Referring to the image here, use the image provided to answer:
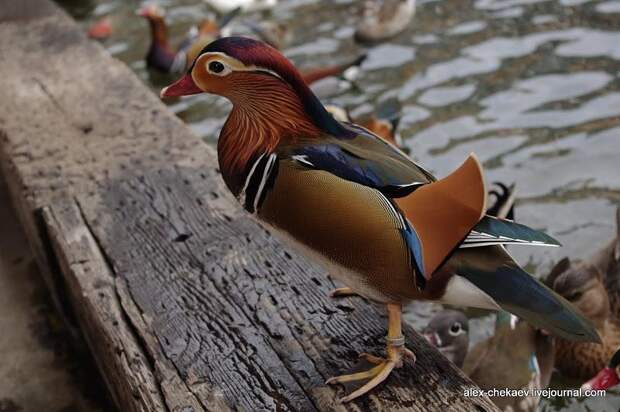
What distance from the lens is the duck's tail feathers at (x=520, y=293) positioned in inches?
60.8

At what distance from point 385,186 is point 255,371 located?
2.05 feet

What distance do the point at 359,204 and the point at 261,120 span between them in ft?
0.98

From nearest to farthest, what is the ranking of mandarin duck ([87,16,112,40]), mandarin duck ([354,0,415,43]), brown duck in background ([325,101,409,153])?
brown duck in background ([325,101,409,153]), mandarin duck ([354,0,415,43]), mandarin duck ([87,16,112,40])

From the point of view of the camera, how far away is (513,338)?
2.91 m

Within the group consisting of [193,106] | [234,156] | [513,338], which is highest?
[234,156]

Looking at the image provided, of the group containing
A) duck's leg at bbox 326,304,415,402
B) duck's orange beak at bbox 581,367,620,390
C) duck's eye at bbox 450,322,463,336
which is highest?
duck's leg at bbox 326,304,415,402

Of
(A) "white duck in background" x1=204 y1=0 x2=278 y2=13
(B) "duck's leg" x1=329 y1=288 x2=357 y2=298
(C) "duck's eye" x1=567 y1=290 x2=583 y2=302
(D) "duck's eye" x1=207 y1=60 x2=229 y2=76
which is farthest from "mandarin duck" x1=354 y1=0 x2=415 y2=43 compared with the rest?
(D) "duck's eye" x1=207 y1=60 x2=229 y2=76

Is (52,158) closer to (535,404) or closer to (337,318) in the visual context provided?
(337,318)

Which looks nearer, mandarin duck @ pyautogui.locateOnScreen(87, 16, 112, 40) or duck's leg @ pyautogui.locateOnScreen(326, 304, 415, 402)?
duck's leg @ pyautogui.locateOnScreen(326, 304, 415, 402)

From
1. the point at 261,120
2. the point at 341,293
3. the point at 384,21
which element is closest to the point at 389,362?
the point at 341,293

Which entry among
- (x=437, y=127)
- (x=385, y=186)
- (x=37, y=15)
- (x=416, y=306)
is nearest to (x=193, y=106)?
(x=37, y=15)

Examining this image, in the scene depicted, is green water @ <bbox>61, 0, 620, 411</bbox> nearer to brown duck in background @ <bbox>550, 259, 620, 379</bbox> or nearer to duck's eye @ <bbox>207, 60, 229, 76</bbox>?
brown duck in background @ <bbox>550, 259, 620, 379</bbox>

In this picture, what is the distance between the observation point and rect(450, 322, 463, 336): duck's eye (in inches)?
128

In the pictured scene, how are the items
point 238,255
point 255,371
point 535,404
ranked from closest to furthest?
point 255,371 < point 238,255 < point 535,404
